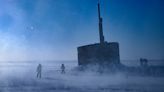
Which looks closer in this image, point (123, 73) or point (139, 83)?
point (139, 83)

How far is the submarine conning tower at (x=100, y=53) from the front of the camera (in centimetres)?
1085

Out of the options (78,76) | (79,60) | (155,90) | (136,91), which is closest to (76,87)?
(78,76)

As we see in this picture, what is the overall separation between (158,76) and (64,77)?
4072 mm

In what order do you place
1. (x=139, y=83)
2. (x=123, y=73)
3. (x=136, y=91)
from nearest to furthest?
(x=136, y=91), (x=139, y=83), (x=123, y=73)

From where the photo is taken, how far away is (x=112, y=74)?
35.3 ft

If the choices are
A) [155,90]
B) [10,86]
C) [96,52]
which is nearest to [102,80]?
[96,52]

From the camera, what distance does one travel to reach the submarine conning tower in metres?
10.9

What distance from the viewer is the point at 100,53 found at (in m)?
11.1

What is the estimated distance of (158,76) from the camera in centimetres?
1012

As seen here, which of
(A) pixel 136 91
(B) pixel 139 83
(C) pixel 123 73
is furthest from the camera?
(C) pixel 123 73

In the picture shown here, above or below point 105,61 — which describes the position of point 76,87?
below

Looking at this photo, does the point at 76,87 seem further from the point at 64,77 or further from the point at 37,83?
the point at 37,83

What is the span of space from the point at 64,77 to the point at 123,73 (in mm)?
2647

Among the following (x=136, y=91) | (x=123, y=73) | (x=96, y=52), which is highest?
(x=96, y=52)
